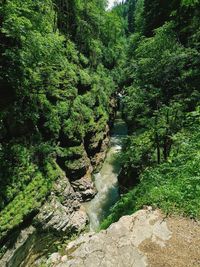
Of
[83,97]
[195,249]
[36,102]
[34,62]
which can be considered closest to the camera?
[195,249]

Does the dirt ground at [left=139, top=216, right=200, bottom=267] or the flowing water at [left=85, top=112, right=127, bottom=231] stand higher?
the dirt ground at [left=139, top=216, right=200, bottom=267]

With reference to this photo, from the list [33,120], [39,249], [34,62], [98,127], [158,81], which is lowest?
[39,249]

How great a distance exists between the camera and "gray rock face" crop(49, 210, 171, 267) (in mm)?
6379

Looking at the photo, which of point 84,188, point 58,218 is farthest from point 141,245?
point 84,188

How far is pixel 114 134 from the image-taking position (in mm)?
33219

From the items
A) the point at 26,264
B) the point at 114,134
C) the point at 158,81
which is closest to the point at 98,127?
the point at 114,134

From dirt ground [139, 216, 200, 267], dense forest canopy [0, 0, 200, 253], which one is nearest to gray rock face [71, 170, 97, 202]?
dense forest canopy [0, 0, 200, 253]

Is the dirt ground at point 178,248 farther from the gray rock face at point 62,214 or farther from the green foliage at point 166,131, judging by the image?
the gray rock face at point 62,214

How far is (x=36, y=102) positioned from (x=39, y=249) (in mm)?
8234

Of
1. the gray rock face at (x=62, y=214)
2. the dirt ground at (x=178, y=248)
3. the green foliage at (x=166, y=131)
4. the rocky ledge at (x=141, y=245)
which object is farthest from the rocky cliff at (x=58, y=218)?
the dirt ground at (x=178, y=248)

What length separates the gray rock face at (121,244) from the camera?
638 centimetres

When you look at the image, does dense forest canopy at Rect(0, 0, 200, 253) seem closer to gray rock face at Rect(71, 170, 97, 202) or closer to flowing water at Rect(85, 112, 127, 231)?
gray rock face at Rect(71, 170, 97, 202)

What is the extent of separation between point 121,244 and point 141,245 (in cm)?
48

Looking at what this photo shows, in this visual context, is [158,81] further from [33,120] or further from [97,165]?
[97,165]
